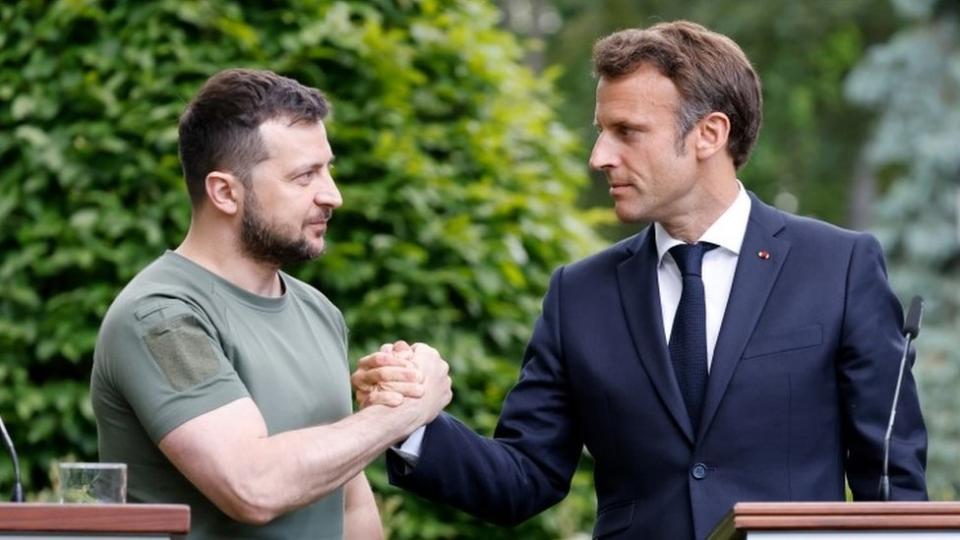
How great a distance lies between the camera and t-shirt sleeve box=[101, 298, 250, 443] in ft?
13.4

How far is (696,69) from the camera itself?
15.8 ft

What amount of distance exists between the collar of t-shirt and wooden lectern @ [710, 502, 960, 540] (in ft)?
3.39

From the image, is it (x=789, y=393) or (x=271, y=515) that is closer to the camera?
(x=271, y=515)

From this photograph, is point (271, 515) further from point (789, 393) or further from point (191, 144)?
point (789, 393)

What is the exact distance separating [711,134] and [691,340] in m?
0.52

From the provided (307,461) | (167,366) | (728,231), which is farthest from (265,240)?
(728,231)

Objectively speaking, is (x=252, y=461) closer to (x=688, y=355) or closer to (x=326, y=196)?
(x=326, y=196)

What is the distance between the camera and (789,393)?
180 inches

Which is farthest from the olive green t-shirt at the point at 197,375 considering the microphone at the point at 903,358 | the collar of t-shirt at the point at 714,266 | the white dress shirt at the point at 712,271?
the microphone at the point at 903,358

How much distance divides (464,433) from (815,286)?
2.93 ft

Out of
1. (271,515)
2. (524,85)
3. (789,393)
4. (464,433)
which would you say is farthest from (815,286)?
(524,85)

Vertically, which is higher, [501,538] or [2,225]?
[2,225]

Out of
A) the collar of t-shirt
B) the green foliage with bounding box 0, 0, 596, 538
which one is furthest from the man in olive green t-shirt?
the green foliage with bounding box 0, 0, 596, 538

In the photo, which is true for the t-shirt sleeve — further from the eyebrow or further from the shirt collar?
the shirt collar
